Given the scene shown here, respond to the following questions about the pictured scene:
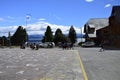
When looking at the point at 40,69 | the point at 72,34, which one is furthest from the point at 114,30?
the point at 40,69

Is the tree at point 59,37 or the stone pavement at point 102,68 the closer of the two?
the stone pavement at point 102,68

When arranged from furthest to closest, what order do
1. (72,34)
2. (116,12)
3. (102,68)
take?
(72,34), (116,12), (102,68)

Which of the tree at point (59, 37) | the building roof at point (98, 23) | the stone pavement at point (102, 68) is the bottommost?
the stone pavement at point (102, 68)

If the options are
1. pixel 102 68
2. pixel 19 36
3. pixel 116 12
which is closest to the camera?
pixel 102 68

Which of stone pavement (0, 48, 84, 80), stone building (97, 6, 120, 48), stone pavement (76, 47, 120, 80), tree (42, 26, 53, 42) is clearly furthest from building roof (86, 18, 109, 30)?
stone pavement (0, 48, 84, 80)

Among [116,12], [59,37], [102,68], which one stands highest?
[116,12]

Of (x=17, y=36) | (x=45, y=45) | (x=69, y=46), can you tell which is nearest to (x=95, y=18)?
(x=17, y=36)

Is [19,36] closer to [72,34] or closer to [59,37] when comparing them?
[59,37]

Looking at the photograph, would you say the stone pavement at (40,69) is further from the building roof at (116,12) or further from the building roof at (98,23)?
the building roof at (98,23)

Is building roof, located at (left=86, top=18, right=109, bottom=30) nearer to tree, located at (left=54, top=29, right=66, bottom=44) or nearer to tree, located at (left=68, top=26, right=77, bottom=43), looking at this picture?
tree, located at (left=54, top=29, right=66, bottom=44)

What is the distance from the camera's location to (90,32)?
11706 cm

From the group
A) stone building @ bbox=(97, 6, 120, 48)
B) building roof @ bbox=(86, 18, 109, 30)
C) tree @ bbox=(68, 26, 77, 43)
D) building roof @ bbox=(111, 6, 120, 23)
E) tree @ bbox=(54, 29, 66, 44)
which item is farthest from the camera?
tree @ bbox=(68, 26, 77, 43)

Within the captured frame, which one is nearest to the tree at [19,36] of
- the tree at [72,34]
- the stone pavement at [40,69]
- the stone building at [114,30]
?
the tree at [72,34]

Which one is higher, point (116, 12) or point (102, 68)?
point (116, 12)
